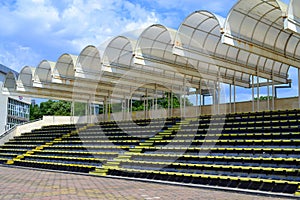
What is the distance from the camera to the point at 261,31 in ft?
55.0

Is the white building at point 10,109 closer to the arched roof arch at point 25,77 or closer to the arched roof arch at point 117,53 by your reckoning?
the arched roof arch at point 25,77

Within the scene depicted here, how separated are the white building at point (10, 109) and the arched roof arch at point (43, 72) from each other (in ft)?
48.5

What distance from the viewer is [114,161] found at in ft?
54.8

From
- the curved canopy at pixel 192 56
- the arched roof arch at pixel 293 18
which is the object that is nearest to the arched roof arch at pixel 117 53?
the curved canopy at pixel 192 56

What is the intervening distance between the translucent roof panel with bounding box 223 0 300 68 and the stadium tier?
3.21 metres

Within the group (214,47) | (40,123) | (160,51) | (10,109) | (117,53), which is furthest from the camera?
(10,109)

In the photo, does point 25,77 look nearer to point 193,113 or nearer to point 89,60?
point 89,60

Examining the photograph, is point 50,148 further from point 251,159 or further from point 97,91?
point 251,159

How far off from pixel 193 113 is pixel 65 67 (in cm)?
936

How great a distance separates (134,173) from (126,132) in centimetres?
738

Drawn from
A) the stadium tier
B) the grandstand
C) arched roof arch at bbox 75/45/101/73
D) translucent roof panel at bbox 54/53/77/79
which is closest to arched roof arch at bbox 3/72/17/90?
the grandstand

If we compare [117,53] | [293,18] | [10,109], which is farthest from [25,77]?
[293,18]

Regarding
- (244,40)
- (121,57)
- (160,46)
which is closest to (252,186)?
(244,40)

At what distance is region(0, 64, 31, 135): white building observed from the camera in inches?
1591
